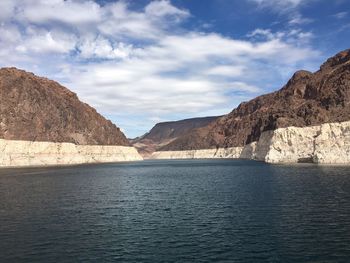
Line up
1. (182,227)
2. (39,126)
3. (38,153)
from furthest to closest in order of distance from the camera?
(39,126)
(38,153)
(182,227)

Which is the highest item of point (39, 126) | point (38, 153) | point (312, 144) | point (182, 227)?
point (39, 126)

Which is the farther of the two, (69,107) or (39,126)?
(69,107)

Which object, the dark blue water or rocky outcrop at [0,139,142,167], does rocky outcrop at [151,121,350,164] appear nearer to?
the dark blue water

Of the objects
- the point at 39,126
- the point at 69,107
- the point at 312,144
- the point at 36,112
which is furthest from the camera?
the point at 69,107

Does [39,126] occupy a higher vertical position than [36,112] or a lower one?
lower

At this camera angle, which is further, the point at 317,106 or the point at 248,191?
the point at 317,106

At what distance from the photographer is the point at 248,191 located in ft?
169

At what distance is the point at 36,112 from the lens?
159 metres

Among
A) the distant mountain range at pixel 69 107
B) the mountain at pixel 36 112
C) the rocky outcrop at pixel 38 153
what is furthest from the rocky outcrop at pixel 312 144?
the mountain at pixel 36 112

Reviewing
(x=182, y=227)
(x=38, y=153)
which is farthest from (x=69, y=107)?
(x=182, y=227)

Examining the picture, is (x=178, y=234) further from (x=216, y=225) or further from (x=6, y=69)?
(x=6, y=69)

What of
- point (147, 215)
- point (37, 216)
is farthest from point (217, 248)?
point (37, 216)

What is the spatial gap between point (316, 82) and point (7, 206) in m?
135

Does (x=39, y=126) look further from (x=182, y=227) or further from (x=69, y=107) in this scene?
(x=182, y=227)
